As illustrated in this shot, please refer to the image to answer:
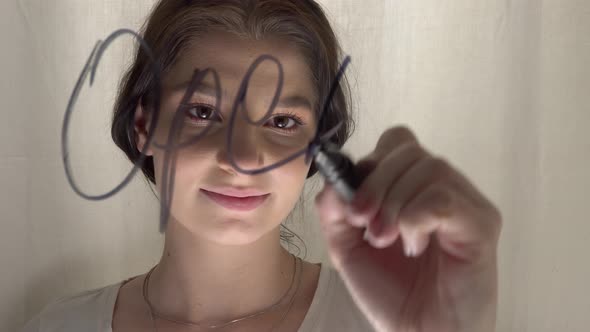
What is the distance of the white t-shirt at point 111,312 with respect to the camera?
621 mm

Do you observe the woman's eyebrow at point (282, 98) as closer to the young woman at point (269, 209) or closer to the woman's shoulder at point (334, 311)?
the young woman at point (269, 209)

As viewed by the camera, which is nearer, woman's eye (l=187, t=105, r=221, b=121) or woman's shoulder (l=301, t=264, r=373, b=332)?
woman's eye (l=187, t=105, r=221, b=121)

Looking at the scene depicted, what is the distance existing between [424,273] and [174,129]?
8.7 inches

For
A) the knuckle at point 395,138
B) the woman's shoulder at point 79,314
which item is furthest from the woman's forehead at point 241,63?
the woman's shoulder at point 79,314

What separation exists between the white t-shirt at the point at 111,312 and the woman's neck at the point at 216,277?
38 mm

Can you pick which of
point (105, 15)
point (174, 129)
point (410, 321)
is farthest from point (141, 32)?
point (410, 321)

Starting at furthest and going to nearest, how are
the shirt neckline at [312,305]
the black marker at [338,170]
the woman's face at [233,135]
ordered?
the shirt neckline at [312,305] < the woman's face at [233,135] < the black marker at [338,170]

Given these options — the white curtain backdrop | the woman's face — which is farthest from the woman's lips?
the white curtain backdrop

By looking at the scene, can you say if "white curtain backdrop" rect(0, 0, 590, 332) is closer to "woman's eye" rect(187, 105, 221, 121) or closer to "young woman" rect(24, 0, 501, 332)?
"young woman" rect(24, 0, 501, 332)

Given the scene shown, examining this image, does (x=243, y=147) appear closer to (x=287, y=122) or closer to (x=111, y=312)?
(x=287, y=122)

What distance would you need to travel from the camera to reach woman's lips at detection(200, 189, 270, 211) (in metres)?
0.51

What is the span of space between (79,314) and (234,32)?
1.14ft

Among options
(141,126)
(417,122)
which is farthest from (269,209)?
(417,122)

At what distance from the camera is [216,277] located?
60cm
